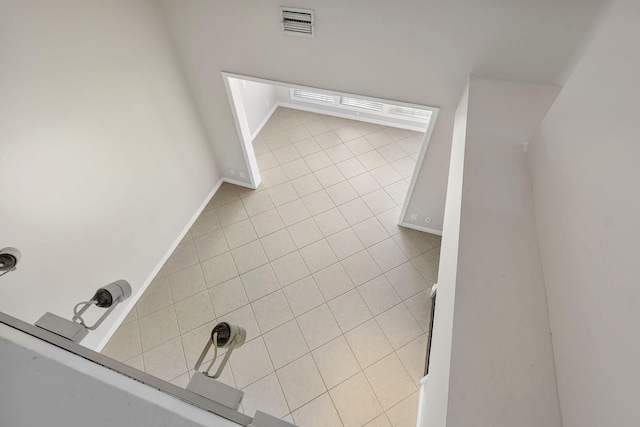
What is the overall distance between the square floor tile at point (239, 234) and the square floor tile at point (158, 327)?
3.14 feet

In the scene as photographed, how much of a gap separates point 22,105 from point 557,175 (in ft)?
10.9

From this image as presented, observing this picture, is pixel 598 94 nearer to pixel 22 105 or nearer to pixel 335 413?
pixel 335 413

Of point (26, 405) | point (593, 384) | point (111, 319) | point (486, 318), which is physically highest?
point (486, 318)

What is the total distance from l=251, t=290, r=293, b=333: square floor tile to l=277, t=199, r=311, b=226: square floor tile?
45.3 inches

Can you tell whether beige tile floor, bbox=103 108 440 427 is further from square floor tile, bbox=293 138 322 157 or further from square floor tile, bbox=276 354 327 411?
square floor tile, bbox=293 138 322 157

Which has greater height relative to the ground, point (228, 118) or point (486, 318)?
point (228, 118)

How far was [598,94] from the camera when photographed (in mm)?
1427

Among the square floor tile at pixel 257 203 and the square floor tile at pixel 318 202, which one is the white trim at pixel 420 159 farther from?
the square floor tile at pixel 257 203

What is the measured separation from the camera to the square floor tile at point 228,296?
3.56 m

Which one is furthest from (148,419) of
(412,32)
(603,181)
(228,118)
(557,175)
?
(228,118)

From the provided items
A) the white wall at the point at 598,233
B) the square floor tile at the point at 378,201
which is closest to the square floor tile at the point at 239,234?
the square floor tile at the point at 378,201

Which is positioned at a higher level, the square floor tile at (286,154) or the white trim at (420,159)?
the square floor tile at (286,154)

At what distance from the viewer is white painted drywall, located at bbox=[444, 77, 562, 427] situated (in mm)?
1179

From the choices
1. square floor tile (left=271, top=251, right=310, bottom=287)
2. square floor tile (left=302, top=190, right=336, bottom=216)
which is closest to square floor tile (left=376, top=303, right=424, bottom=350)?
square floor tile (left=271, top=251, right=310, bottom=287)
